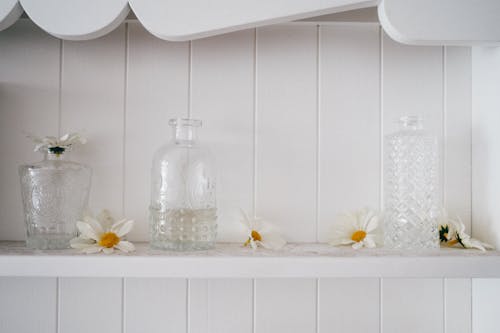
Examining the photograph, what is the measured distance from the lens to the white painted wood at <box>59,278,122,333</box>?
2.92 ft

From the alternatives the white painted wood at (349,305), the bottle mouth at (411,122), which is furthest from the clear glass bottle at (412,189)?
the white painted wood at (349,305)

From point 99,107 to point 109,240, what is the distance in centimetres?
31

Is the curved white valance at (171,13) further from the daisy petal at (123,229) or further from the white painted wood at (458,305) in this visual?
the white painted wood at (458,305)

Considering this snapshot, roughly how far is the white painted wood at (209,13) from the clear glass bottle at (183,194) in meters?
0.18

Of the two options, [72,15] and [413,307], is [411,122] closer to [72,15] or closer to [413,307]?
[413,307]

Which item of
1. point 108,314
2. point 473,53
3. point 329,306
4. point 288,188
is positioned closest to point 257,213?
point 288,188

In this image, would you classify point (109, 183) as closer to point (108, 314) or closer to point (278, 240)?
point (108, 314)

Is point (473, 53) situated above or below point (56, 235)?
above

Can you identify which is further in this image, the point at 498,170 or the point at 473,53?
the point at 473,53

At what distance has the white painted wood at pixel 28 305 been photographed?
888 millimetres

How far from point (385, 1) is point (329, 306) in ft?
2.06

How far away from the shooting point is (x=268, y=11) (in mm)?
706

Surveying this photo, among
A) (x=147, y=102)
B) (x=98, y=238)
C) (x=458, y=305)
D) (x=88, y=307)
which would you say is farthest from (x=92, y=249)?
(x=458, y=305)

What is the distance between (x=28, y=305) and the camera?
0.89 metres
